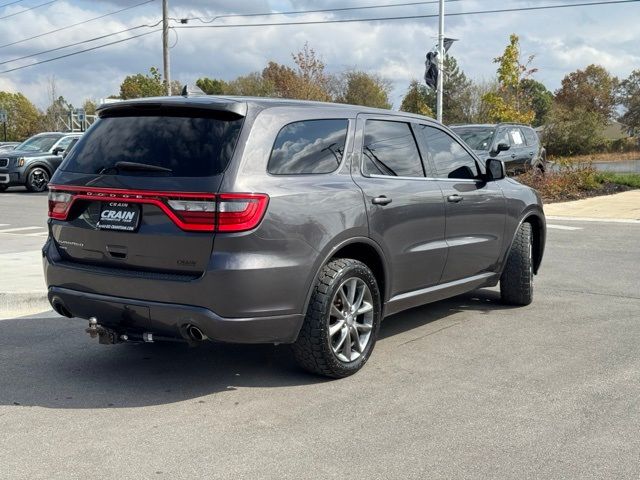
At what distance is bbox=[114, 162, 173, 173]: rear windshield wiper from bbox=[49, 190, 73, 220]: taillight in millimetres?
470

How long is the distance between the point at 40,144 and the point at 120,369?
19437 mm

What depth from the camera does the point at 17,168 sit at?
21.5 metres

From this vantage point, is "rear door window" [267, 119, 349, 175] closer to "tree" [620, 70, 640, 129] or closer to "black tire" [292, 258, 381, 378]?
"black tire" [292, 258, 381, 378]

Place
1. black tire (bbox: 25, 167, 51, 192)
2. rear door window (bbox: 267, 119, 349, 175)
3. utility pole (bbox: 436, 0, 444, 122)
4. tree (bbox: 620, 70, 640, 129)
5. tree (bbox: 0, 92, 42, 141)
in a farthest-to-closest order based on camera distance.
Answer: tree (bbox: 620, 70, 640, 129) < tree (bbox: 0, 92, 42, 141) < utility pole (bbox: 436, 0, 444, 122) < black tire (bbox: 25, 167, 51, 192) < rear door window (bbox: 267, 119, 349, 175)

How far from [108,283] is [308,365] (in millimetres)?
1362

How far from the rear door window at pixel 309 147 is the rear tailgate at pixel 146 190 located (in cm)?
31

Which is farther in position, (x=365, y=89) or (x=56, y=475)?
(x=365, y=89)

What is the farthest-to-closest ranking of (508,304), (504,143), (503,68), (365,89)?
(365,89) < (503,68) < (504,143) < (508,304)

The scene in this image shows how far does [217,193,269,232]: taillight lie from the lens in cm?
419

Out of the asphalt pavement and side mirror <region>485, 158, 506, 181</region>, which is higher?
side mirror <region>485, 158, 506, 181</region>

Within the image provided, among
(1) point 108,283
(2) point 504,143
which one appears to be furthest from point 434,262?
(2) point 504,143

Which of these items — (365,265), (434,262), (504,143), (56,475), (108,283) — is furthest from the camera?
(504,143)

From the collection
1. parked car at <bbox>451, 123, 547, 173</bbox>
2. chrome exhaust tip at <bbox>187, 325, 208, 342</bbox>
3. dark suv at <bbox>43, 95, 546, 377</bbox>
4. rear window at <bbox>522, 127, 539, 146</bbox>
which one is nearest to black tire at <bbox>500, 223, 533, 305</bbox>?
dark suv at <bbox>43, 95, 546, 377</bbox>

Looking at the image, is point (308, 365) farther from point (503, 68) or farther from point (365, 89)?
point (365, 89)
